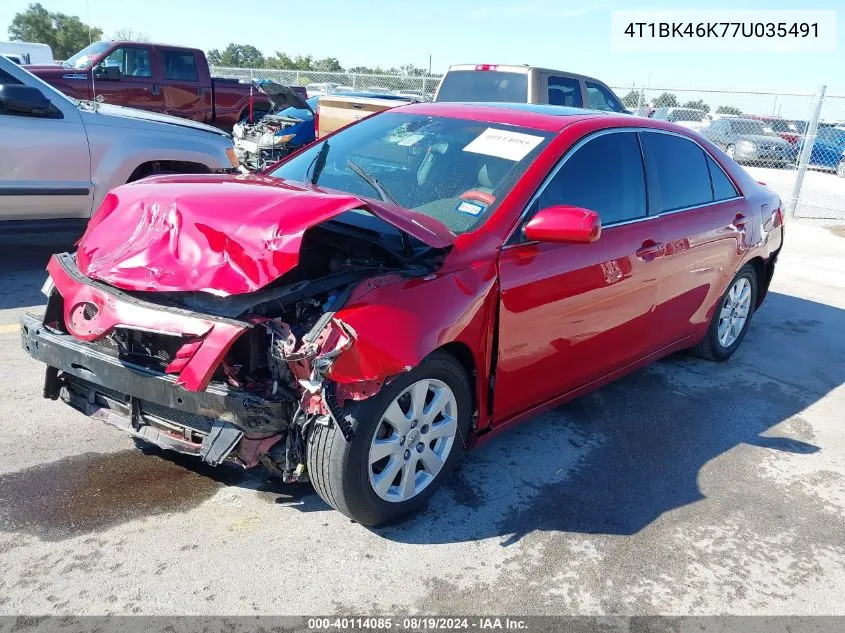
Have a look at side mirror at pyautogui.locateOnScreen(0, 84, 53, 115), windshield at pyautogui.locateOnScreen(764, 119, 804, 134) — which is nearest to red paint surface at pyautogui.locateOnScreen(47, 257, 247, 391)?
side mirror at pyautogui.locateOnScreen(0, 84, 53, 115)

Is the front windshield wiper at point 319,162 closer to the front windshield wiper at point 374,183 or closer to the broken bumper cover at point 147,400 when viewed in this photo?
the front windshield wiper at point 374,183

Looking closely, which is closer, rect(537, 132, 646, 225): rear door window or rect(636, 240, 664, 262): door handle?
rect(537, 132, 646, 225): rear door window

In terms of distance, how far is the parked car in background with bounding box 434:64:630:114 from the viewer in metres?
9.25

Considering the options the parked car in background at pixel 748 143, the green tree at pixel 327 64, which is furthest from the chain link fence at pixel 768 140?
the green tree at pixel 327 64

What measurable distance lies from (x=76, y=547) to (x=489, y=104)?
3098 millimetres

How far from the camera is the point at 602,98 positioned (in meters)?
10.6

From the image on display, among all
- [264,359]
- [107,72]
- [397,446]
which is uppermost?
[107,72]

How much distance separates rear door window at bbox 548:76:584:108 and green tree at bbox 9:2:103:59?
41743 millimetres

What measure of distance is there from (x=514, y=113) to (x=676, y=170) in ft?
3.91

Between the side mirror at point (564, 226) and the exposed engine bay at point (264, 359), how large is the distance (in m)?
0.50

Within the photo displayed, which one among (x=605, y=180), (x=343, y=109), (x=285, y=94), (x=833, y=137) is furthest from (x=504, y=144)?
(x=833, y=137)

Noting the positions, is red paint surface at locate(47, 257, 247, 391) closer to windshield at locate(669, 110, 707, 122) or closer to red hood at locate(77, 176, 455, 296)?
red hood at locate(77, 176, 455, 296)

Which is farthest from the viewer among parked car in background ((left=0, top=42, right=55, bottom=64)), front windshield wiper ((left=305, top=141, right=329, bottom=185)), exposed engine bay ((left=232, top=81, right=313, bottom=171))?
parked car in background ((left=0, top=42, right=55, bottom=64))

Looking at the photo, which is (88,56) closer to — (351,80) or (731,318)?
(731,318)
